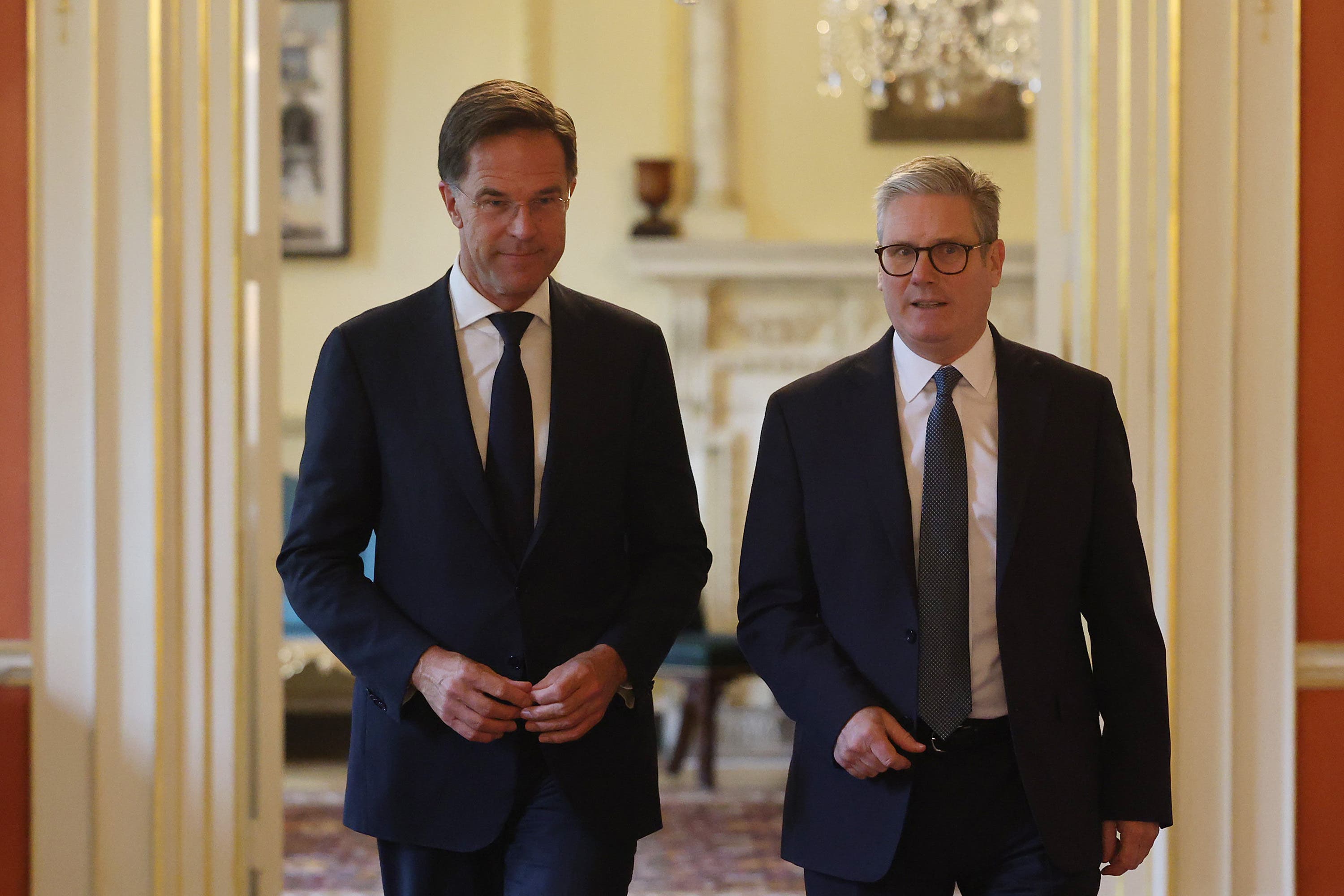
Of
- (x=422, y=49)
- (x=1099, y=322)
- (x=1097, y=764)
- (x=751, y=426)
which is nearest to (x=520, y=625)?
(x=1097, y=764)

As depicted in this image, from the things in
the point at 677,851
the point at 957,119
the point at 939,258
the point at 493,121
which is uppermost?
the point at 957,119

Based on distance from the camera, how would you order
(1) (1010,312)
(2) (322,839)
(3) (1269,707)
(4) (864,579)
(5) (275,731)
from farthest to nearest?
(1) (1010,312) → (2) (322,839) → (5) (275,731) → (3) (1269,707) → (4) (864,579)

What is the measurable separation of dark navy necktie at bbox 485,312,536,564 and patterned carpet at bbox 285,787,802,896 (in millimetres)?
2242

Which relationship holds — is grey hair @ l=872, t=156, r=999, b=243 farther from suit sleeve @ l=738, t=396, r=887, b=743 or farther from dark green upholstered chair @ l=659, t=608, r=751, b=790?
dark green upholstered chair @ l=659, t=608, r=751, b=790

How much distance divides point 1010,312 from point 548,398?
422 centimetres

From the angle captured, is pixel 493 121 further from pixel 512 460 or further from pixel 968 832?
pixel 968 832

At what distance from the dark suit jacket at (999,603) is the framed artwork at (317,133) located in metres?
4.50

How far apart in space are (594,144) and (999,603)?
4520mm

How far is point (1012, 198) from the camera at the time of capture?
19.4ft

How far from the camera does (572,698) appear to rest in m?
1.67

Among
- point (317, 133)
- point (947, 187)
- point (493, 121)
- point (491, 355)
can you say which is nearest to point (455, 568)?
point (491, 355)

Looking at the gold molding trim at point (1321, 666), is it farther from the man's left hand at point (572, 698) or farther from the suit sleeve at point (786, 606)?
the man's left hand at point (572, 698)

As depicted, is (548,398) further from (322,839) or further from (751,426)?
(751,426)

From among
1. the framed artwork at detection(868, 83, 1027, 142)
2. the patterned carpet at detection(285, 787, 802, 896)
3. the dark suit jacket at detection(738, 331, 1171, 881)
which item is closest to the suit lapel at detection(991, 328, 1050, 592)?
the dark suit jacket at detection(738, 331, 1171, 881)
